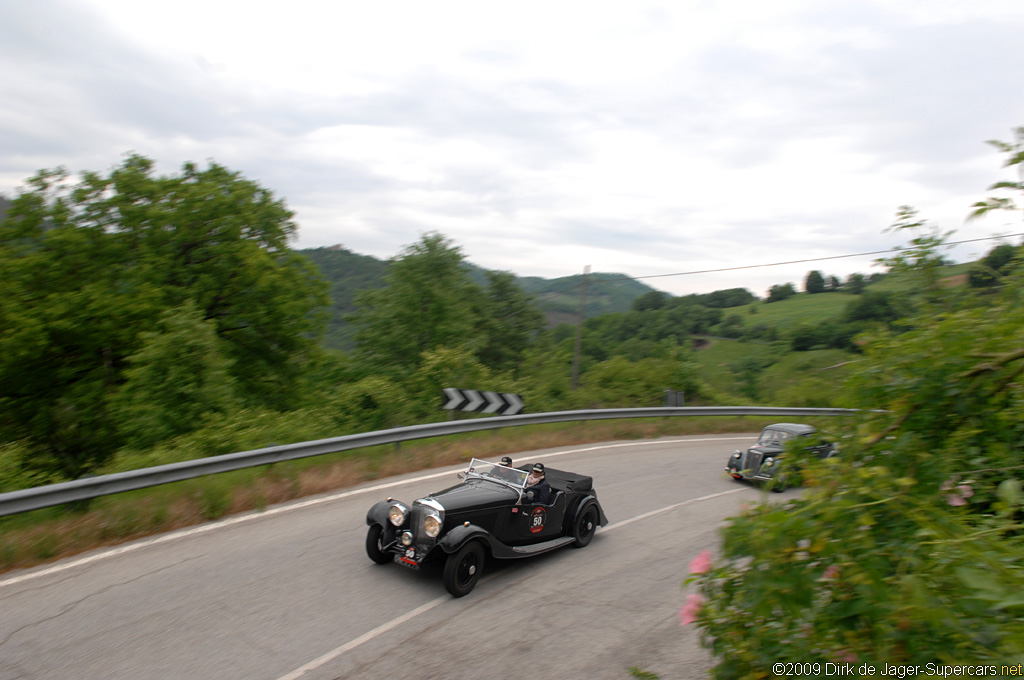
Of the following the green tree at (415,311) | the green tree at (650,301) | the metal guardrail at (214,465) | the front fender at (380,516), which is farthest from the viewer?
the green tree at (650,301)

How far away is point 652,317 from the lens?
45.2m

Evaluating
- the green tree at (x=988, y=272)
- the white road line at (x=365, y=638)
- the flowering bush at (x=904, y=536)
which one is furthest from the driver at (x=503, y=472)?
the green tree at (x=988, y=272)

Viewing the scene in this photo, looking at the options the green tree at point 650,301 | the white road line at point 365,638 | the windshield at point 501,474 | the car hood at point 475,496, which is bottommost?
the white road line at point 365,638

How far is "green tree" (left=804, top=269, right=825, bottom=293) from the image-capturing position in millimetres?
64312

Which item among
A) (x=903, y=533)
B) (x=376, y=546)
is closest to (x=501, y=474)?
(x=376, y=546)

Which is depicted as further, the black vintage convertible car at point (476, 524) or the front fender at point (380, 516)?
the front fender at point (380, 516)

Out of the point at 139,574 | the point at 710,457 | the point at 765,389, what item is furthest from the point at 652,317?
the point at 139,574

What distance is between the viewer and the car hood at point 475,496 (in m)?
6.61

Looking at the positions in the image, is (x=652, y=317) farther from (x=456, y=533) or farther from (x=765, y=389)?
(x=456, y=533)

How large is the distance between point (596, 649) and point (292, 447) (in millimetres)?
5955

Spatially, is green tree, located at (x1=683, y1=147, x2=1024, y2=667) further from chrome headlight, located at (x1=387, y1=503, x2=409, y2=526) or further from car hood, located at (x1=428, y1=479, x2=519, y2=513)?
chrome headlight, located at (x1=387, y1=503, x2=409, y2=526)

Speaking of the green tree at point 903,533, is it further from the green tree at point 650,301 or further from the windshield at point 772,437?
the green tree at point 650,301

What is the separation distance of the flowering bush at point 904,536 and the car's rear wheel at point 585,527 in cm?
516

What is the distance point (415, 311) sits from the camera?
86.7 feet
